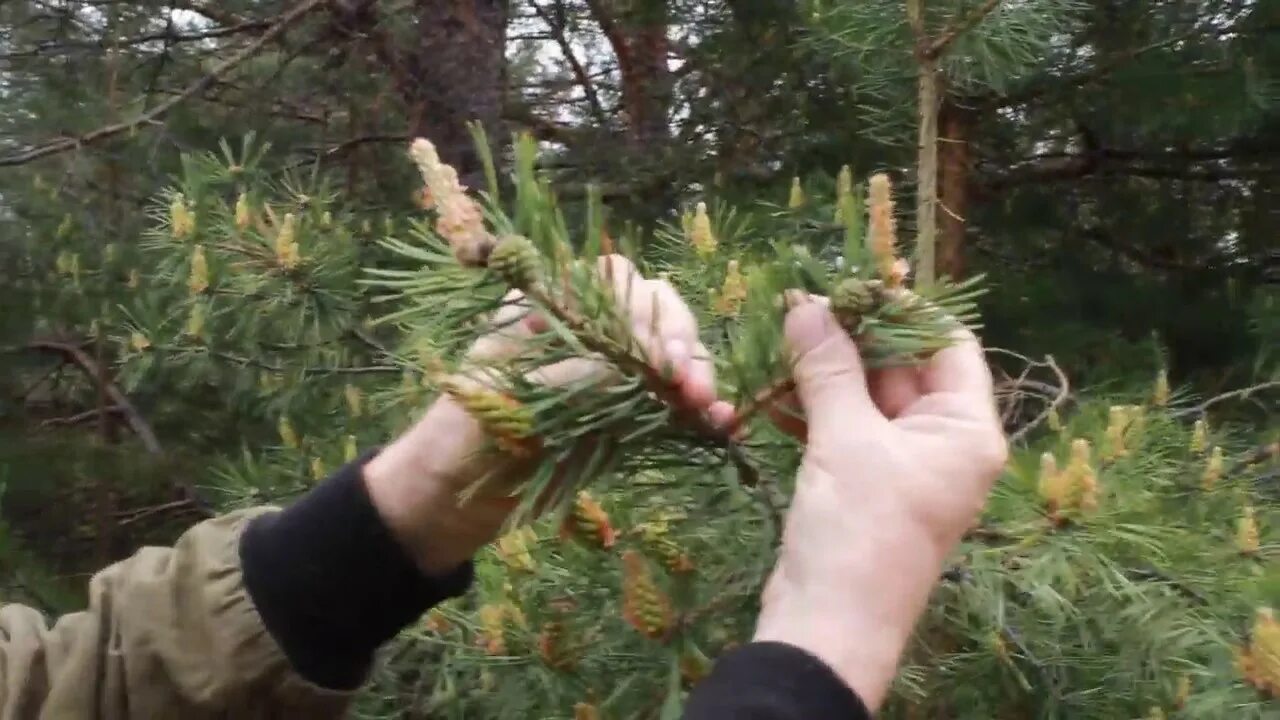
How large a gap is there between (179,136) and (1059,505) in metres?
1.79

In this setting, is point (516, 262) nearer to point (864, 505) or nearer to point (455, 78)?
point (864, 505)

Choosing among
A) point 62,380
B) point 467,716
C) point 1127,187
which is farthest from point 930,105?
point 62,380

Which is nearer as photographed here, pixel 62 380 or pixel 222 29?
pixel 222 29

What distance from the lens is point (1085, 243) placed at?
182 cm

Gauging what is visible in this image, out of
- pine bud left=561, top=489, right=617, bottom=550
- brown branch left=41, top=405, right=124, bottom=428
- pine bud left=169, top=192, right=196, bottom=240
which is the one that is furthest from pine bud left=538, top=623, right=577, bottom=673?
brown branch left=41, top=405, right=124, bottom=428

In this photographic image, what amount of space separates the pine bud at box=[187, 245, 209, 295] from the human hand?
66 cm

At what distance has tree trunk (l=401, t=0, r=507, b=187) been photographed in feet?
5.24

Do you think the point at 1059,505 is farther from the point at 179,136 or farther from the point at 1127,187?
the point at 179,136

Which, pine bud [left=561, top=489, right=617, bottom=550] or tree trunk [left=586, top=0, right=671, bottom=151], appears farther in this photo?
tree trunk [left=586, top=0, right=671, bottom=151]

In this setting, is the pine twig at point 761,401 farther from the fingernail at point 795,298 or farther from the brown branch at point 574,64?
the brown branch at point 574,64

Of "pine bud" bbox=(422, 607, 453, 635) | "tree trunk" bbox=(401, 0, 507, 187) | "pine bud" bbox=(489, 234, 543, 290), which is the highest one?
"tree trunk" bbox=(401, 0, 507, 187)

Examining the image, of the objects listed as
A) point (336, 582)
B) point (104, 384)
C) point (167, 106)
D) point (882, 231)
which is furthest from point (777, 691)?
point (104, 384)

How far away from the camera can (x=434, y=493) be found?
1.69 feet

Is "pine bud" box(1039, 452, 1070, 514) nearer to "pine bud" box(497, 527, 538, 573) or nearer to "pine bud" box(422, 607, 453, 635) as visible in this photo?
"pine bud" box(497, 527, 538, 573)
